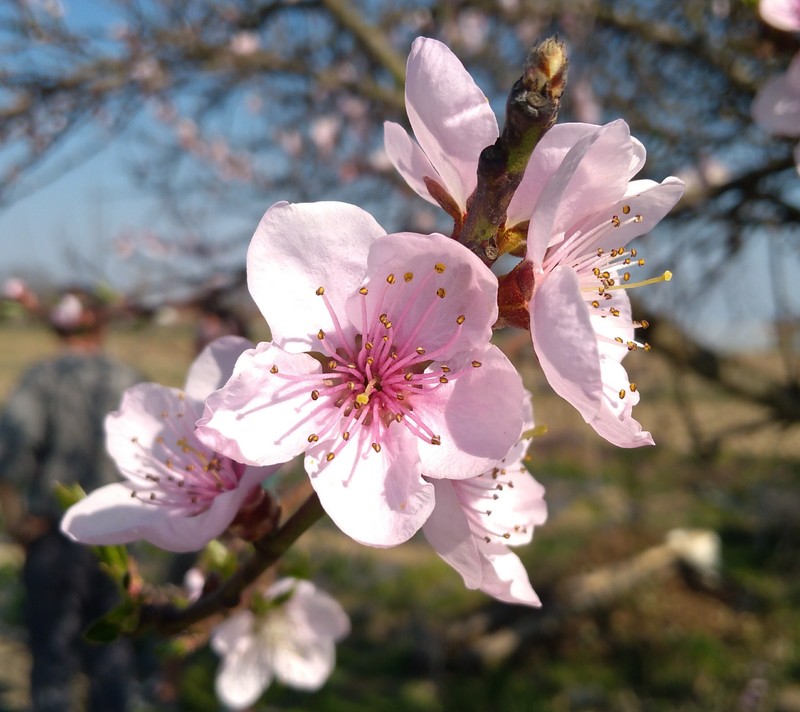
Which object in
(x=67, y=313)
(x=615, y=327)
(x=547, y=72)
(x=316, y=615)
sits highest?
(x=547, y=72)

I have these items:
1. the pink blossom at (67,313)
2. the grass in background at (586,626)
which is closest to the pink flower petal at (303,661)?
the grass in background at (586,626)

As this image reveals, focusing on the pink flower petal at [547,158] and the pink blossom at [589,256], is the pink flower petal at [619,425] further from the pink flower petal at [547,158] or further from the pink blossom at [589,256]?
the pink flower petal at [547,158]

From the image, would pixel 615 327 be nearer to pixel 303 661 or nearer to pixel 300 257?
pixel 300 257

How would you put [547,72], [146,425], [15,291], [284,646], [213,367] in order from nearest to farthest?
[547,72]
[213,367]
[146,425]
[284,646]
[15,291]

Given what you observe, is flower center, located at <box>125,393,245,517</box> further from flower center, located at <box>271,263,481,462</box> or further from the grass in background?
the grass in background

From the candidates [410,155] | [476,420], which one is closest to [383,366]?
[476,420]

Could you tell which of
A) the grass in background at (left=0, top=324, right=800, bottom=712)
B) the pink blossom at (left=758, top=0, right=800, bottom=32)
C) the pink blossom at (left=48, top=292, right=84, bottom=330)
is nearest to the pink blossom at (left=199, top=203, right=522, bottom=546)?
the pink blossom at (left=758, top=0, right=800, bottom=32)

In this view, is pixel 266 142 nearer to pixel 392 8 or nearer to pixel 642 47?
pixel 392 8

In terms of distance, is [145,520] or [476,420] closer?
[476,420]
